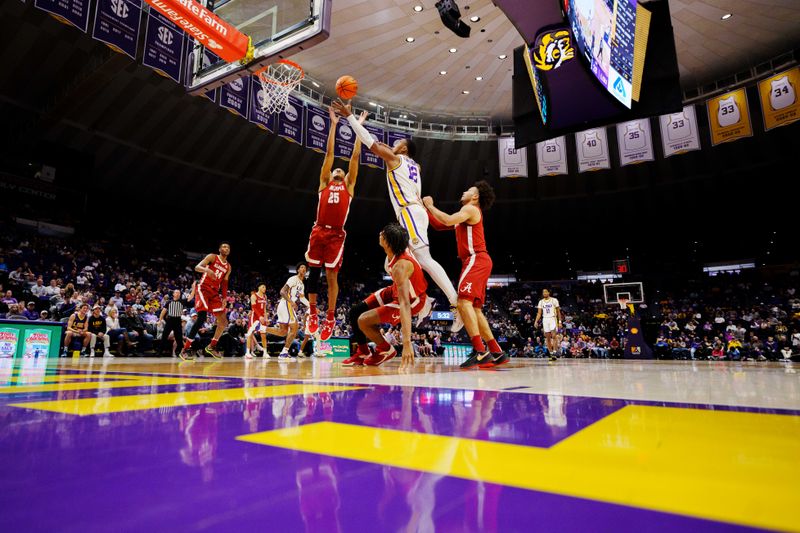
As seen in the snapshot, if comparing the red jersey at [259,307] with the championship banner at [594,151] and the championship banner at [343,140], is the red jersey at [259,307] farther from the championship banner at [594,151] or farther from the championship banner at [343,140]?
the championship banner at [594,151]

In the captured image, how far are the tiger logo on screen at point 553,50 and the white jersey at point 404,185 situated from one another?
375 centimetres

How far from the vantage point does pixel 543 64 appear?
6.93 metres

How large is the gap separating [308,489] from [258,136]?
57.2 ft

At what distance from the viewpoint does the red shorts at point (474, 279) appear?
376cm

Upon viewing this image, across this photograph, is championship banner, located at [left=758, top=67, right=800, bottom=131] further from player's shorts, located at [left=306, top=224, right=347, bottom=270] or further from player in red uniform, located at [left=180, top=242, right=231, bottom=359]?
player in red uniform, located at [left=180, top=242, right=231, bottom=359]

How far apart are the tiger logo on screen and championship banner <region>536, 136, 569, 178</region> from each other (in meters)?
7.50

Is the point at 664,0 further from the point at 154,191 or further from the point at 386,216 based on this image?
the point at 154,191

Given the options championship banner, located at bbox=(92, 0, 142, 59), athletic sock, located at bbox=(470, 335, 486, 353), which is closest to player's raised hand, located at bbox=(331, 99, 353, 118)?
athletic sock, located at bbox=(470, 335, 486, 353)

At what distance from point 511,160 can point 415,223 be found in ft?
37.4

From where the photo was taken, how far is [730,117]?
12.2 meters

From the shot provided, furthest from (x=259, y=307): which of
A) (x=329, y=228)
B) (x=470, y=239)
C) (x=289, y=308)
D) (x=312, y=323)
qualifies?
(x=470, y=239)

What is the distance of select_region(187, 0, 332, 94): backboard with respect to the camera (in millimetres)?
5641

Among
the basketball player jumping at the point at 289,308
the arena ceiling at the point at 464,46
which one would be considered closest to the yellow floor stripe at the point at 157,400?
the basketball player jumping at the point at 289,308

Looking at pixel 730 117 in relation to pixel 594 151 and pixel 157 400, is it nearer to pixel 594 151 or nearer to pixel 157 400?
pixel 594 151
